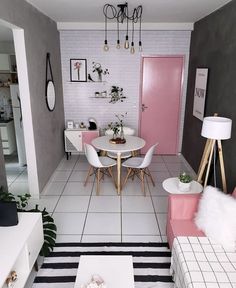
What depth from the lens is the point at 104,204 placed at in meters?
3.39

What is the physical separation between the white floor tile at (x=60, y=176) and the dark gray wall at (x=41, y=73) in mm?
127

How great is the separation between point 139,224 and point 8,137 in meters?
3.51

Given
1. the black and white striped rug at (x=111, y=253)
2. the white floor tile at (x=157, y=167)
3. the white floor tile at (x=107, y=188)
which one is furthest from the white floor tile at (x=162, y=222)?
the white floor tile at (x=157, y=167)

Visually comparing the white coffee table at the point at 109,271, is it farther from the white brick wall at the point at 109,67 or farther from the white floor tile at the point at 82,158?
the white brick wall at the point at 109,67

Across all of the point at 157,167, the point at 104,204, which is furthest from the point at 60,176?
the point at 157,167

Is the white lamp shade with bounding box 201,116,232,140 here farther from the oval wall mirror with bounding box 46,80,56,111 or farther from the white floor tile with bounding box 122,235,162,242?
the oval wall mirror with bounding box 46,80,56,111

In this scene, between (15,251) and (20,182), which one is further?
(20,182)

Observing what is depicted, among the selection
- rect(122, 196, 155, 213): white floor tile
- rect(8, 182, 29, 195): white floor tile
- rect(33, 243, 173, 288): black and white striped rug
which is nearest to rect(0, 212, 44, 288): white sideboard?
rect(33, 243, 173, 288): black and white striped rug

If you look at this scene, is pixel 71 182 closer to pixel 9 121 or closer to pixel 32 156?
pixel 32 156

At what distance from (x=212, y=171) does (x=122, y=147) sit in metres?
1.27

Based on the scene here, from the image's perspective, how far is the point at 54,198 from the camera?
3.55 m

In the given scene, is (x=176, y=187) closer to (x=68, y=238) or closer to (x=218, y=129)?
(x=218, y=129)

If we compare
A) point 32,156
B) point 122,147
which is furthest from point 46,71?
point 122,147

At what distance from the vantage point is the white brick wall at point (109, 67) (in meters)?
4.70
